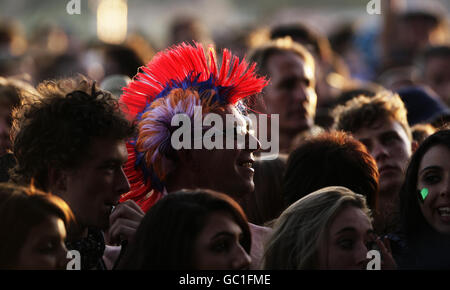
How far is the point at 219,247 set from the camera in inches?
103

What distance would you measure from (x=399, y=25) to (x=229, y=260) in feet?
24.7

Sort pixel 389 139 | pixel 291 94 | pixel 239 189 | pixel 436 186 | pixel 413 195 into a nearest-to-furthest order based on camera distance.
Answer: pixel 239 189, pixel 436 186, pixel 413 195, pixel 389 139, pixel 291 94

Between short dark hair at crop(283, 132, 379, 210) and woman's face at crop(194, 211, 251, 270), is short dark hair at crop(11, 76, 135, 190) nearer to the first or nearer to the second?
woman's face at crop(194, 211, 251, 270)

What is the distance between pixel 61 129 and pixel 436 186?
1.70 metres

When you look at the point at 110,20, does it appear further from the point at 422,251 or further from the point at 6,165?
the point at 422,251

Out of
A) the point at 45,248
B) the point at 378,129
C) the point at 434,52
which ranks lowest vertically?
the point at 45,248

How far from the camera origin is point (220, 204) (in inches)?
106

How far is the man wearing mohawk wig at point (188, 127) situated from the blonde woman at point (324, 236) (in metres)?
0.21

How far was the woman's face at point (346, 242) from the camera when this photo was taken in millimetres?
2855

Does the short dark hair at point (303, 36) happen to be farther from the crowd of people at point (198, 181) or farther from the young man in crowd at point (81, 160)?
the young man in crowd at point (81, 160)

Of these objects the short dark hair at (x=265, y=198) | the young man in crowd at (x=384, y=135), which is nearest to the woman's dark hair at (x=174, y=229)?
the short dark hair at (x=265, y=198)

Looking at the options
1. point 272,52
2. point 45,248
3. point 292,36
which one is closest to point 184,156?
point 45,248

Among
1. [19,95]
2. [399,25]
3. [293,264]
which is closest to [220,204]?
[293,264]
